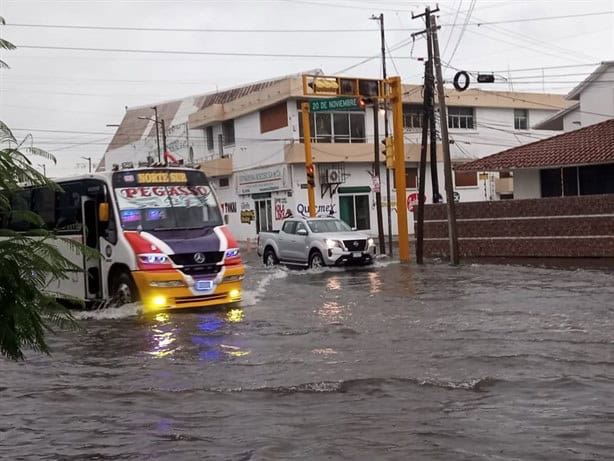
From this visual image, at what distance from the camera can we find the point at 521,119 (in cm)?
5328

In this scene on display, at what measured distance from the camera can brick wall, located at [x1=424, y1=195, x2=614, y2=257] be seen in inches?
917

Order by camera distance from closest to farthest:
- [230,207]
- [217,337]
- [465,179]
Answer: [217,337] < [465,179] < [230,207]

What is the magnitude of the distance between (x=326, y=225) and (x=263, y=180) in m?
21.5

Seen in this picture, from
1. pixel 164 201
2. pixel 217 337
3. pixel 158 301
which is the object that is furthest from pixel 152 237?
pixel 217 337

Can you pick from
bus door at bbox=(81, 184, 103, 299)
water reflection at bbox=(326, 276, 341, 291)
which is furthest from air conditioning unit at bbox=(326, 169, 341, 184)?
bus door at bbox=(81, 184, 103, 299)

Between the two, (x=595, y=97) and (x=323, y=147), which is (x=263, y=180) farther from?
(x=595, y=97)

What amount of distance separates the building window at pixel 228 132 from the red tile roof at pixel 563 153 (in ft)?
75.5

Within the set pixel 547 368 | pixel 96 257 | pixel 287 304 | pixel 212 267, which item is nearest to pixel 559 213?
pixel 287 304

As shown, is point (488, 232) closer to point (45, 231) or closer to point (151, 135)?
point (45, 231)

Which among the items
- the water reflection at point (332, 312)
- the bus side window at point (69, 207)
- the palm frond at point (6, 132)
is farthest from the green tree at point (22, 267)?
the bus side window at point (69, 207)

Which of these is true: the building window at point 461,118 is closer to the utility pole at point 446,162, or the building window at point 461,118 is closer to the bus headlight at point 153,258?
the utility pole at point 446,162

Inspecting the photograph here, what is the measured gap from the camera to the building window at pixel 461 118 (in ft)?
165

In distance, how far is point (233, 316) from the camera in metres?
13.6

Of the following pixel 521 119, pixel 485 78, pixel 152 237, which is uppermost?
pixel 521 119
